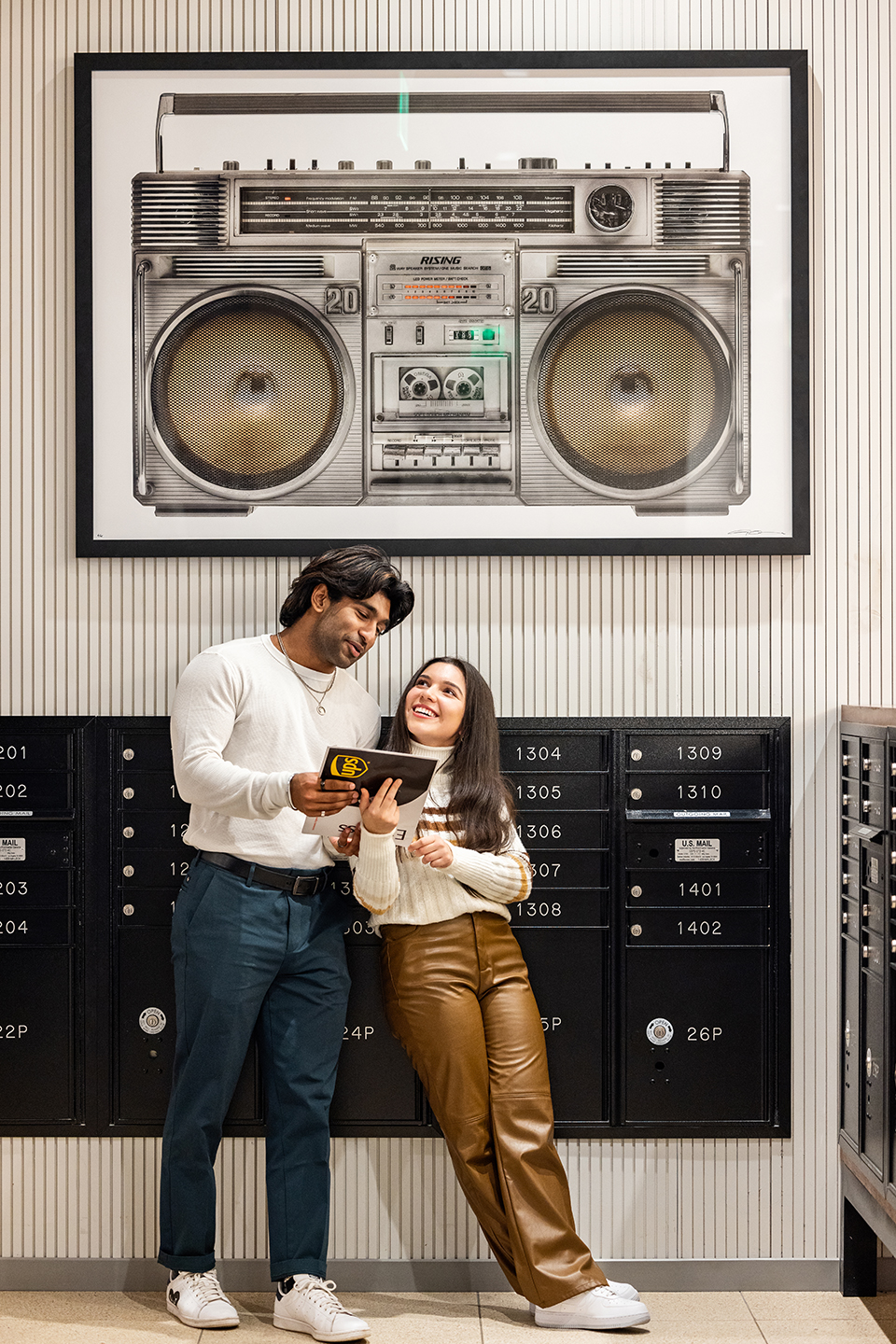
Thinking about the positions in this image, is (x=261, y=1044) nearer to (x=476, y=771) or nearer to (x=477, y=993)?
(x=477, y=993)

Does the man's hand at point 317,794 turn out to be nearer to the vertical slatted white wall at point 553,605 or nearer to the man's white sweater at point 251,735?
the man's white sweater at point 251,735

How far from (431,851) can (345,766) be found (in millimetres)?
307

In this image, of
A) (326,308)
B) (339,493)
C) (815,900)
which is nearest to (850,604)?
(815,900)

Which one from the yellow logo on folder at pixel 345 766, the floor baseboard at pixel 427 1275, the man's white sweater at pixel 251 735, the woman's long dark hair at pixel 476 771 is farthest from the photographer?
the floor baseboard at pixel 427 1275

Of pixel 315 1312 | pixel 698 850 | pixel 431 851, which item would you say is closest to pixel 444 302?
pixel 431 851

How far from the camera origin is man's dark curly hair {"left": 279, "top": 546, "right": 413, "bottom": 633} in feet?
7.03

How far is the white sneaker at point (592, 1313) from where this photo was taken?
2.13m

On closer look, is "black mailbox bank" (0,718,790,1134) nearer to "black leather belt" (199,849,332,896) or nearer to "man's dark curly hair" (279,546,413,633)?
"black leather belt" (199,849,332,896)

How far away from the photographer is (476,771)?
7.39ft

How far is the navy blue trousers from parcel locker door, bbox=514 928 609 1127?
17.6 inches

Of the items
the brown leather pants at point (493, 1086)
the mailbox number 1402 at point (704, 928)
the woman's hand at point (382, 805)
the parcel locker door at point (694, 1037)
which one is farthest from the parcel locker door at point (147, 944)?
the mailbox number 1402 at point (704, 928)

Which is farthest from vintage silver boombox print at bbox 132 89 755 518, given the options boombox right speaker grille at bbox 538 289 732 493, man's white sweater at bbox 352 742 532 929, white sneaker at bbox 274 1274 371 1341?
white sneaker at bbox 274 1274 371 1341

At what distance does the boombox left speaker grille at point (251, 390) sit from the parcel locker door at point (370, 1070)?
1.09 meters

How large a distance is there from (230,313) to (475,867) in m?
1.33
